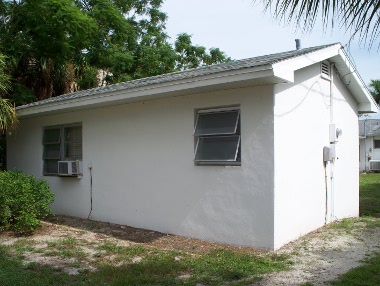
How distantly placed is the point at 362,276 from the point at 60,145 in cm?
794

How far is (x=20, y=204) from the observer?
791 cm

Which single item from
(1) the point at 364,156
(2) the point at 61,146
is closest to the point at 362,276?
(2) the point at 61,146

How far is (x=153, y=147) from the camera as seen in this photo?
8.26 m

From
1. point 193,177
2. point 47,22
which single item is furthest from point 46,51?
point 193,177

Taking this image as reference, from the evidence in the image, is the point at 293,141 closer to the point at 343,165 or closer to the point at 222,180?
the point at 222,180

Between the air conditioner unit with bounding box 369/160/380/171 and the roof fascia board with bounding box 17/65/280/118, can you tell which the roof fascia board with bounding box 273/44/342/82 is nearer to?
the roof fascia board with bounding box 17/65/280/118

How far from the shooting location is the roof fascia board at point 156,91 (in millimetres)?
6195

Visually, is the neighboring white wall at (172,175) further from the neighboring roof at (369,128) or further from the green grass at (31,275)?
the neighboring roof at (369,128)

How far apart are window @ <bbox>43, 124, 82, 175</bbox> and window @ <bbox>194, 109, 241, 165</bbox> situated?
152 inches

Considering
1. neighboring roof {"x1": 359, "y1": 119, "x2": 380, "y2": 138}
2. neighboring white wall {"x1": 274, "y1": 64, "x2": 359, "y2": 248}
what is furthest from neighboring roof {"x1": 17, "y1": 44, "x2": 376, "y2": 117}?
neighboring roof {"x1": 359, "y1": 119, "x2": 380, "y2": 138}

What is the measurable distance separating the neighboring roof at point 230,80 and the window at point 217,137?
0.52 meters

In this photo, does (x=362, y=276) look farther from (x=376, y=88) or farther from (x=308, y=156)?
(x=376, y=88)

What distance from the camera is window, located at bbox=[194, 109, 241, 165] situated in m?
7.03

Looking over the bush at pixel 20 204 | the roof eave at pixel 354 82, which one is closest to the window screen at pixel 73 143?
the bush at pixel 20 204
